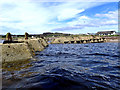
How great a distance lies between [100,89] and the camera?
4410mm

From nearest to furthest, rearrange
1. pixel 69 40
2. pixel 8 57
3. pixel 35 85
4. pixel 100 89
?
pixel 100 89, pixel 35 85, pixel 8 57, pixel 69 40

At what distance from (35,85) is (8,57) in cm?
587

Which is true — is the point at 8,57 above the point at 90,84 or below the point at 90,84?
above

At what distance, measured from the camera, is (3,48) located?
30.6ft

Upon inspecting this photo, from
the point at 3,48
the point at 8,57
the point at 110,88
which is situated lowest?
the point at 110,88

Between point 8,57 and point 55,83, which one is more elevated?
point 8,57

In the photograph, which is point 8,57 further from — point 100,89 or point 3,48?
point 100,89

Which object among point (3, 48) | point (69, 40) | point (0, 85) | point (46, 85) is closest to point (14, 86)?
point (0, 85)

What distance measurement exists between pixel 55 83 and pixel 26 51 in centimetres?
660

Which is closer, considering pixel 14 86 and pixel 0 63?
pixel 14 86

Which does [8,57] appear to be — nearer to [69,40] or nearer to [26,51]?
[26,51]

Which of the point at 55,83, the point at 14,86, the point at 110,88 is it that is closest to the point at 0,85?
the point at 14,86

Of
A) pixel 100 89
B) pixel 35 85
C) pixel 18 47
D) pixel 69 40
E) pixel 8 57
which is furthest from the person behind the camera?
pixel 69 40

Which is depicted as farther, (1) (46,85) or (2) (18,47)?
(2) (18,47)
